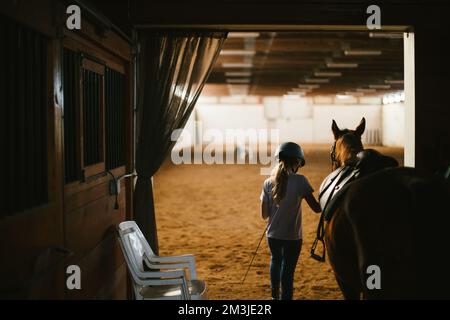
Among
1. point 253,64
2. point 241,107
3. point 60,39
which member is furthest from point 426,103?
point 241,107

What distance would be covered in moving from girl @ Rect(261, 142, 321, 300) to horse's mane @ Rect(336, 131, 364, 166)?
14.1 inches

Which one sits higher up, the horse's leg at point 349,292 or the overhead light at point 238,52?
the overhead light at point 238,52

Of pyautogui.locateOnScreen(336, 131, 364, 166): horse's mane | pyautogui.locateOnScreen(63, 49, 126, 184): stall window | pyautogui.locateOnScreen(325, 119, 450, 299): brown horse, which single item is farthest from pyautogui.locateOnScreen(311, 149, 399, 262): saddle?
pyautogui.locateOnScreen(63, 49, 126, 184): stall window

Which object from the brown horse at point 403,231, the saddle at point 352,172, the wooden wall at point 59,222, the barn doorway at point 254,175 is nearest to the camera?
the wooden wall at point 59,222

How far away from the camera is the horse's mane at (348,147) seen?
408cm

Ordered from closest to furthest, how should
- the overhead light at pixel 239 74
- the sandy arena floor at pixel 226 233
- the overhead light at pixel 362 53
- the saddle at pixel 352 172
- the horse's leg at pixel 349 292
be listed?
Result: the saddle at pixel 352 172, the horse's leg at pixel 349 292, the sandy arena floor at pixel 226 233, the overhead light at pixel 362 53, the overhead light at pixel 239 74

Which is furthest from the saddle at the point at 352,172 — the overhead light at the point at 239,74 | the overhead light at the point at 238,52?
the overhead light at the point at 239,74

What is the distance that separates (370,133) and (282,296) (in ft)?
101

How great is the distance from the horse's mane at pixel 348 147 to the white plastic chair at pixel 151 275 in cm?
139

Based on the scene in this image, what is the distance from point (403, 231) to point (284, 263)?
127 cm

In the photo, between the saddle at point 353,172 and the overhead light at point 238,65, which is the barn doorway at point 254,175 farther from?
the saddle at point 353,172

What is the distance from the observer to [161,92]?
473cm

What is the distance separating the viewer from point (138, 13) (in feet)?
15.3
